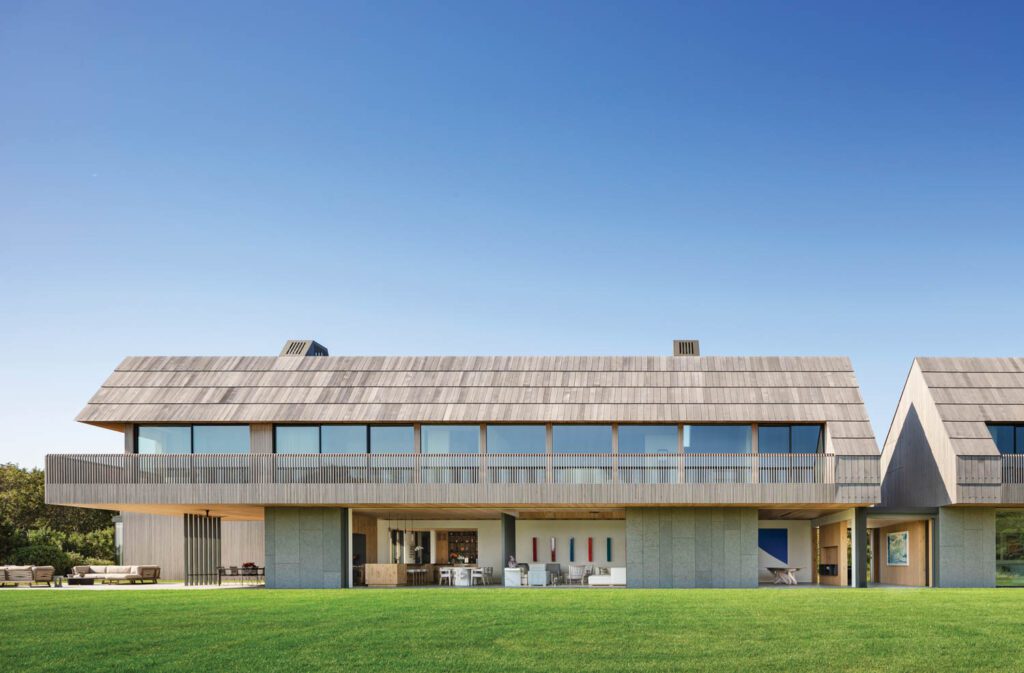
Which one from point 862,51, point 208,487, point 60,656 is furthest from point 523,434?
point 60,656

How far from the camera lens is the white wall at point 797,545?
34.8 meters

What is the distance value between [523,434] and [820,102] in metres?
12.1

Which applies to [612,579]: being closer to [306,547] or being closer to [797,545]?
[797,545]

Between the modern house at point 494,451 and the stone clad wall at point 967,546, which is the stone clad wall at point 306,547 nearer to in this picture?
the modern house at point 494,451

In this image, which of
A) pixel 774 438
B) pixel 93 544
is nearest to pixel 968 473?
pixel 774 438

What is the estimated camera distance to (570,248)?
3575cm

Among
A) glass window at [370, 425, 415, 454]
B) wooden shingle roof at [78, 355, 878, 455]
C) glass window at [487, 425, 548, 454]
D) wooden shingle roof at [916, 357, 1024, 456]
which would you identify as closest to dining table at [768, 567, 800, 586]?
wooden shingle roof at [78, 355, 878, 455]

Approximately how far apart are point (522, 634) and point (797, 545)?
22.0 m

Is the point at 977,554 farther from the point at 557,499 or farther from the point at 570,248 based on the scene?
the point at 570,248

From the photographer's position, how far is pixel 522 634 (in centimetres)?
1539

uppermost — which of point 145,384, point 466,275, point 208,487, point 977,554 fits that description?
point 466,275

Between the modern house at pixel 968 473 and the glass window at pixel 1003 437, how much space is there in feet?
0.09

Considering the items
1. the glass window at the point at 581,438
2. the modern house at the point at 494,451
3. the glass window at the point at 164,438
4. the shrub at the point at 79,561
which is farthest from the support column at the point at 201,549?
the glass window at the point at 581,438

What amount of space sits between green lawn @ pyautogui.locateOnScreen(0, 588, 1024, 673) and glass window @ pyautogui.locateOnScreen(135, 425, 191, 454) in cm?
871
